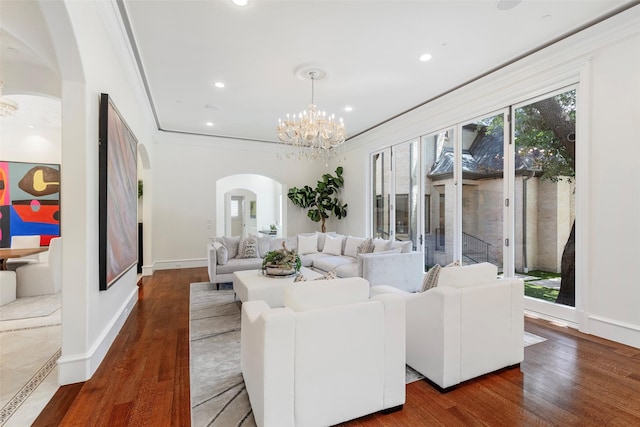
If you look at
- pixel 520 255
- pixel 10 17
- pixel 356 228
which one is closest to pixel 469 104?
pixel 520 255

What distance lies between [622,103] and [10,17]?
556 centimetres

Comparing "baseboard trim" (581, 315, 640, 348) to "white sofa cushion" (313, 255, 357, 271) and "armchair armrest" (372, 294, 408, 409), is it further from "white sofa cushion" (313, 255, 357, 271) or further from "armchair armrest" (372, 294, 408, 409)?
"white sofa cushion" (313, 255, 357, 271)

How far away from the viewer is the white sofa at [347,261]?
15.1ft

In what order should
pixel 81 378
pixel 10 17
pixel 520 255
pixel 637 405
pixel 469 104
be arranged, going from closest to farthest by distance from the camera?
pixel 637 405, pixel 10 17, pixel 81 378, pixel 520 255, pixel 469 104

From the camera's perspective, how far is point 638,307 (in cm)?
298

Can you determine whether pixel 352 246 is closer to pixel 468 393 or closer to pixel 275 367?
pixel 468 393

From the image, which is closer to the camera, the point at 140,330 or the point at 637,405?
the point at 637,405

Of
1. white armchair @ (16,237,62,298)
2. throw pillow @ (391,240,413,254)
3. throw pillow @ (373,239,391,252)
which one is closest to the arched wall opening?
white armchair @ (16,237,62,298)

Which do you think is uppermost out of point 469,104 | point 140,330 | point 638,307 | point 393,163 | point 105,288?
point 469,104

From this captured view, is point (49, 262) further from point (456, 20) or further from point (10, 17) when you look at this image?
point (456, 20)

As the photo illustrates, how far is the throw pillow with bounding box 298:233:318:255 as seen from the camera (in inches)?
255

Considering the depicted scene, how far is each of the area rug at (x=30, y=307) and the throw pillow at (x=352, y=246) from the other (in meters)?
4.64

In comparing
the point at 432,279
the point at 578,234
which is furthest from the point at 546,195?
the point at 432,279

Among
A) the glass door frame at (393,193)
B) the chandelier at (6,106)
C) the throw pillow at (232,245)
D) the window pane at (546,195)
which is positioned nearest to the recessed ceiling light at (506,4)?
the window pane at (546,195)
